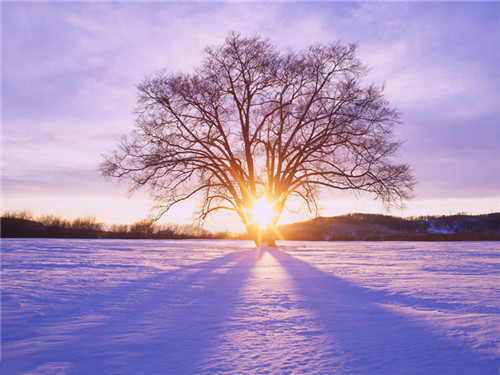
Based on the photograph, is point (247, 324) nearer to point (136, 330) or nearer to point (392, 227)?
point (136, 330)

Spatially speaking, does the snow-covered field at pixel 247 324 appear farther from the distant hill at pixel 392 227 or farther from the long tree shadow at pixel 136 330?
the distant hill at pixel 392 227

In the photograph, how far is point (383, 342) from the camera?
2.94 metres

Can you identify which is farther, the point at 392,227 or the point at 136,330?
the point at 392,227

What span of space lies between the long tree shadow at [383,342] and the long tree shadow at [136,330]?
1.10 m

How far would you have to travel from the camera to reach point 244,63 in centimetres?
1573

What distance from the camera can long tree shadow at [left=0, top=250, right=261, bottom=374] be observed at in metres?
2.56

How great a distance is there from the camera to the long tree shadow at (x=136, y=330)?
256 cm

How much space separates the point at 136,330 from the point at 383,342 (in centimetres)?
226

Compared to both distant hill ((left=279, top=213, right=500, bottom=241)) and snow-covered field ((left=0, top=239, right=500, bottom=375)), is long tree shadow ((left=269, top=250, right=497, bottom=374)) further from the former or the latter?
distant hill ((left=279, top=213, right=500, bottom=241))

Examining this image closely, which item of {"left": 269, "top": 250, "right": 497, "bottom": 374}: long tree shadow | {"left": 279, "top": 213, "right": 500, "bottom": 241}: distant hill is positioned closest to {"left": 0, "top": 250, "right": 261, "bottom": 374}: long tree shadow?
{"left": 269, "top": 250, "right": 497, "bottom": 374}: long tree shadow

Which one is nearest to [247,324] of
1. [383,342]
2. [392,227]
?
[383,342]

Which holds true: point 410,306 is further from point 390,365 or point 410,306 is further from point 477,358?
point 390,365

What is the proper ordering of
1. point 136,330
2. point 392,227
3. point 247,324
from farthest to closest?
point 392,227
point 247,324
point 136,330

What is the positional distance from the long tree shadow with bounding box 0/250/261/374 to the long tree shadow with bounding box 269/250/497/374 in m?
1.10
